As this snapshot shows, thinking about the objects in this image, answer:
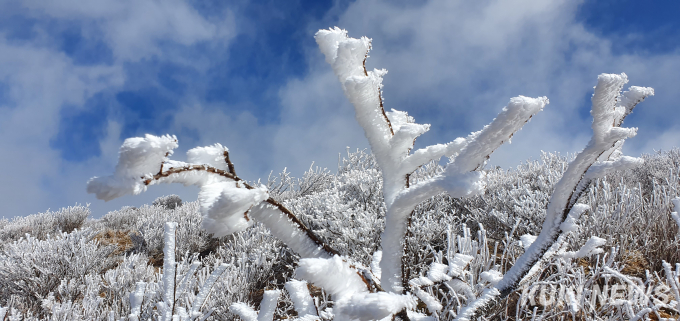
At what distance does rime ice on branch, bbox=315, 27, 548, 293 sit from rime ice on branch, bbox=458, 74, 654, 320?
0.35 ft

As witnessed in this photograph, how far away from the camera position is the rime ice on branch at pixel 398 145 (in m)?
0.49

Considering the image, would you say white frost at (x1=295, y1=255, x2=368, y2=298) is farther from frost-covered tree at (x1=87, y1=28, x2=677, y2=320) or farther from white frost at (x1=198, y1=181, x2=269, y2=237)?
white frost at (x1=198, y1=181, x2=269, y2=237)

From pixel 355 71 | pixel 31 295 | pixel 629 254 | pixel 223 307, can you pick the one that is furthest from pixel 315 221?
pixel 31 295

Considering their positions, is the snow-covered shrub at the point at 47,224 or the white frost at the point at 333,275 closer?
the white frost at the point at 333,275

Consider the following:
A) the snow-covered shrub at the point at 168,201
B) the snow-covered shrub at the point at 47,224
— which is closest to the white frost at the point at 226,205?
the snow-covered shrub at the point at 47,224

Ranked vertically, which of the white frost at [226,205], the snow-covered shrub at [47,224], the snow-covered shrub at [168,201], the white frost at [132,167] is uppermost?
→ the snow-covered shrub at [168,201]

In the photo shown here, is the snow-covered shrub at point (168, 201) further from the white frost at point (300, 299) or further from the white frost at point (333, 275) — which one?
the white frost at point (333, 275)

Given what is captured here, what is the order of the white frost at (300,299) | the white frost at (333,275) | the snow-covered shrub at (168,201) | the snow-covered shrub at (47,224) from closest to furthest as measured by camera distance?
the white frost at (333,275) < the white frost at (300,299) < the snow-covered shrub at (47,224) < the snow-covered shrub at (168,201)

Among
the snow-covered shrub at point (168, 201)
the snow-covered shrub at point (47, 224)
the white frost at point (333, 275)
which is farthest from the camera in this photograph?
the snow-covered shrub at point (168, 201)

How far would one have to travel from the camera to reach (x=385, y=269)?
54cm

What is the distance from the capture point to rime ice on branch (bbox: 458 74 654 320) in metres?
0.51

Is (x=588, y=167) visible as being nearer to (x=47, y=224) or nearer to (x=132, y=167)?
(x=132, y=167)

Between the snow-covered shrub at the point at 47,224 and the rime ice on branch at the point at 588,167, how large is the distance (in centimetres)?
808

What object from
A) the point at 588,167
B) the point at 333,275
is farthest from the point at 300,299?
the point at 588,167
